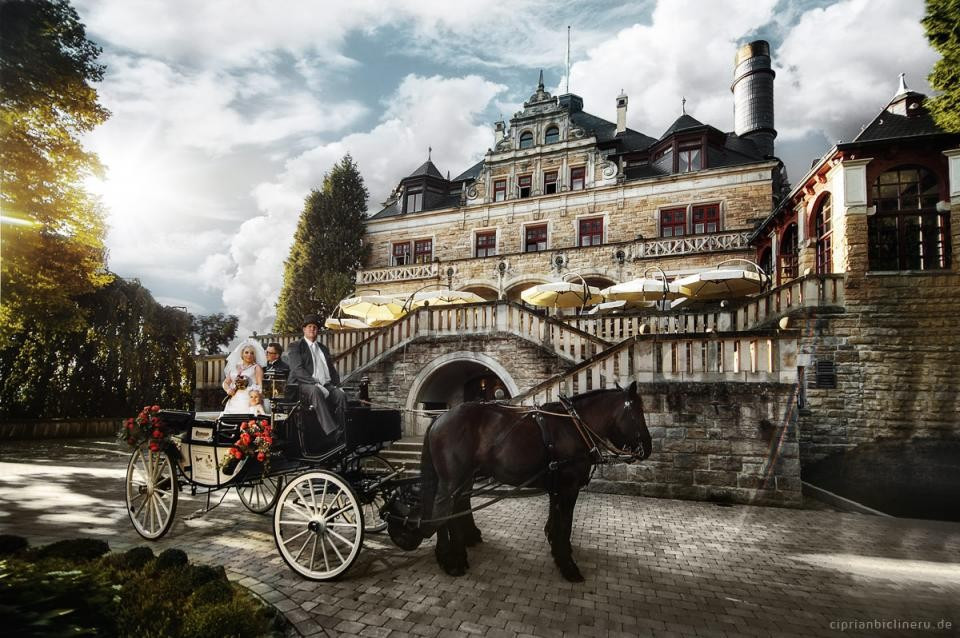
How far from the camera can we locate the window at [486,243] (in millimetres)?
22859

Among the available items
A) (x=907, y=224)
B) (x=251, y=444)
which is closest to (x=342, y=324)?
(x=251, y=444)

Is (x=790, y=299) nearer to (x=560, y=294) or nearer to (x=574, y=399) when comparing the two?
(x=560, y=294)

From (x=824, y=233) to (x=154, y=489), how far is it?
56.5 feet

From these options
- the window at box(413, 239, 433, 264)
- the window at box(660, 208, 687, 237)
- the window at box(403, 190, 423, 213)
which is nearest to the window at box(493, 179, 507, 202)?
the window at box(413, 239, 433, 264)

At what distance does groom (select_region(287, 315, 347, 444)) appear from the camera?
179 inches

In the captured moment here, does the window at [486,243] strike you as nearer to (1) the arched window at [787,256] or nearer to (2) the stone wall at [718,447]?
(1) the arched window at [787,256]

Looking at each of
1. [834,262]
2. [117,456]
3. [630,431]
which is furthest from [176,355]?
[834,262]

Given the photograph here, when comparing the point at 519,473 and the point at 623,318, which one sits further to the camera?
the point at 623,318

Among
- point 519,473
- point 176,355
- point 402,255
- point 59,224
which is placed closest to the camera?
point 519,473

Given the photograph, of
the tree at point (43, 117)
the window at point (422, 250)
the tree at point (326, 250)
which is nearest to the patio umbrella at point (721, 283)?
the tree at point (43, 117)

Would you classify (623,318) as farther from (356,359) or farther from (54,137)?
(54,137)

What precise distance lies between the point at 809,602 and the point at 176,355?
21.0 meters

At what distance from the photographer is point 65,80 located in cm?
509

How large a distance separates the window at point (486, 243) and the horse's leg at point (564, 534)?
19.2 m
